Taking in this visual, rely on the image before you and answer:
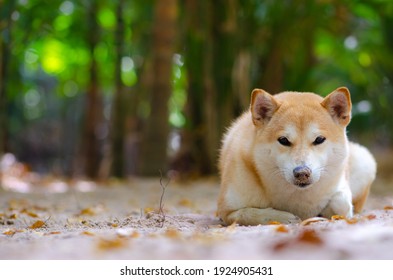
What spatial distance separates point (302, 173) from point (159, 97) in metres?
6.54

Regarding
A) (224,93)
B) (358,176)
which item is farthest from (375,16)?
(358,176)

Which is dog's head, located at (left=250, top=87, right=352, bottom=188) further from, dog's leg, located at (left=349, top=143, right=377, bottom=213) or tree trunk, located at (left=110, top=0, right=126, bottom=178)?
tree trunk, located at (left=110, top=0, right=126, bottom=178)

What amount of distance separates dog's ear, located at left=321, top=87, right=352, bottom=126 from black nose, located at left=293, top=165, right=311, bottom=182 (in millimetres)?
662

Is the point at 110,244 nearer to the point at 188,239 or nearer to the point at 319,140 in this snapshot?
the point at 188,239

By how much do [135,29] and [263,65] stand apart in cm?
447

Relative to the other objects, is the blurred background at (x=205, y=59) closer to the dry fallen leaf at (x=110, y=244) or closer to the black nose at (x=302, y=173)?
the black nose at (x=302, y=173)

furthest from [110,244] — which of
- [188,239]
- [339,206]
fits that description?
[339,206]

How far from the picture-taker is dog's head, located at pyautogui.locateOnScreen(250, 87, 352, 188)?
423 centimetres

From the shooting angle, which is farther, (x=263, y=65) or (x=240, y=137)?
(x=263, y=65)

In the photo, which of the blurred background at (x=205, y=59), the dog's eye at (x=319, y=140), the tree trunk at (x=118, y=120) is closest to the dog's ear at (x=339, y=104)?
the dog's eye at (x=319, y=140)

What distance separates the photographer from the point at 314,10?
10070mm

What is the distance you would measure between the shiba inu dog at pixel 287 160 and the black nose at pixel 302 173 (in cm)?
9

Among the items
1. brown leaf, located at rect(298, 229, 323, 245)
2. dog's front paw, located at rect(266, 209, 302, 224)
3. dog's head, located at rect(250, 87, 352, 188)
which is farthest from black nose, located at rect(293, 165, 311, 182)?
brown leaf, located at rect(298, 229, 323, 245)
